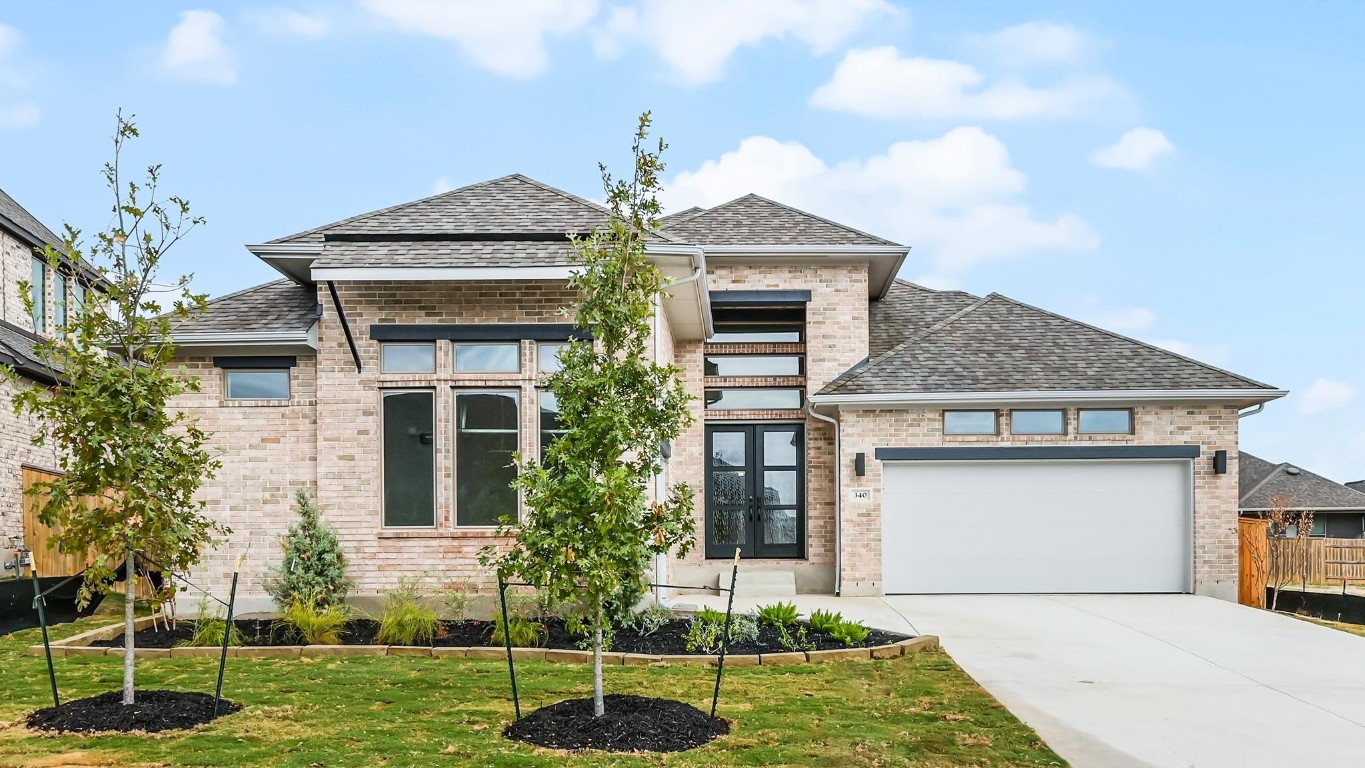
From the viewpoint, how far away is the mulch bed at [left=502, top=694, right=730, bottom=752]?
22.0 feet

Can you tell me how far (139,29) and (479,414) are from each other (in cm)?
740

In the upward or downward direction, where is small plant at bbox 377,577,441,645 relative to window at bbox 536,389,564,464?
downward

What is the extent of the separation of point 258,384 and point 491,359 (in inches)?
120

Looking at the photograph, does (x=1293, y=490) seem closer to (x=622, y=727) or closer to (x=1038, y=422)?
(x=1038, y=422)

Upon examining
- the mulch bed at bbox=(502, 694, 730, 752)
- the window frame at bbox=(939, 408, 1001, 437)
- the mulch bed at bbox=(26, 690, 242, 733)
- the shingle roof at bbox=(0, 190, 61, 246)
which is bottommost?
Result: the mulch bed at bbox=(26, 690, 242, 733)

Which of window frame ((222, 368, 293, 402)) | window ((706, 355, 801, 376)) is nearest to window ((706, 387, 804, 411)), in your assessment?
window ((706, 355, 801, 376))

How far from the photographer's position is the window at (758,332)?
1719 cm

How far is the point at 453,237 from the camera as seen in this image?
12.3 meters

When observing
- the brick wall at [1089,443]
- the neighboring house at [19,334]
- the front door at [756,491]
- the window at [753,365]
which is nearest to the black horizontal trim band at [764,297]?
the window at [753,365]

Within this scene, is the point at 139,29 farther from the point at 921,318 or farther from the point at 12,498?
the point at 921,318

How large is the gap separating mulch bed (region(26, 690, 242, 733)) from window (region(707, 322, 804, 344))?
1058 centimetres

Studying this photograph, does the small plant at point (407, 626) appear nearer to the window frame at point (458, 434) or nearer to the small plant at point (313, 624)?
the small plant at point (313, 624)

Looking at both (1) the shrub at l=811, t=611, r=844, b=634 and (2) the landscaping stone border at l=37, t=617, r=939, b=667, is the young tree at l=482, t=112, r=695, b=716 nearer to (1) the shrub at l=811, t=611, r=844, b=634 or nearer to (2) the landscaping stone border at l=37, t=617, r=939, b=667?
(2) the landscaping stone border at l=37, t=617, r=939, b=667

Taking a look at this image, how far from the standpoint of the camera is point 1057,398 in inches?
619
